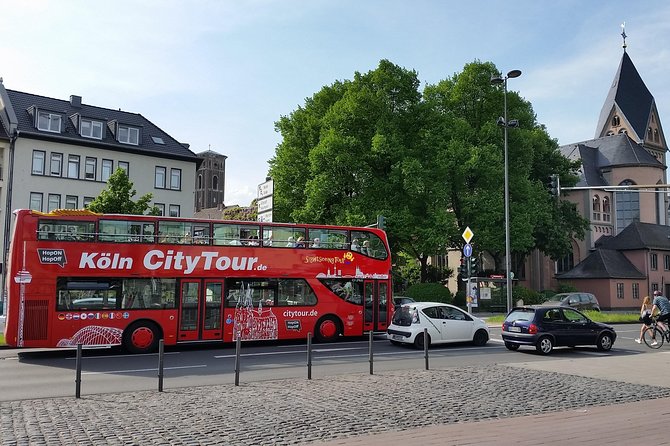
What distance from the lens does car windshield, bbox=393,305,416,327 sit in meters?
19.0

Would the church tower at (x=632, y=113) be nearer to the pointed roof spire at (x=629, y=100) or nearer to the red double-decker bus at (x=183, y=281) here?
the pointed roof spire at (x=629, y=100)

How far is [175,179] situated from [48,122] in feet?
35.5

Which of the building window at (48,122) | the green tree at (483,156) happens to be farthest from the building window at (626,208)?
the building window at (48,122)

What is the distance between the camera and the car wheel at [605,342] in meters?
18.8

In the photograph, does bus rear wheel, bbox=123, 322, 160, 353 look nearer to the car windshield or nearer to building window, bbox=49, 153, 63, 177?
the car windshield

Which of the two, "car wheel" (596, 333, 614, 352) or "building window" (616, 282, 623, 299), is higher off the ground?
"building window" (616, 282, 623, 299)

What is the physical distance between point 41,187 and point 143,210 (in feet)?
49.6

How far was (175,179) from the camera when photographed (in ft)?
167

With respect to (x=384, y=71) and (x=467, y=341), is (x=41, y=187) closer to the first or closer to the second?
(x=384, y=71)

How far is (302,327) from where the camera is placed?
65.6ft

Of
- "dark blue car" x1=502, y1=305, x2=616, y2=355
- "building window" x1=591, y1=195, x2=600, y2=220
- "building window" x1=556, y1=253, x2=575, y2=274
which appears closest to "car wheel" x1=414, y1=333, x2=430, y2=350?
"dark blue car" x1=502, y1=305, x2=616, y2=355

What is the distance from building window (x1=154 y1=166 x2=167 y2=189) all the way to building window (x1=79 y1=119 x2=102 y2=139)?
533 cm

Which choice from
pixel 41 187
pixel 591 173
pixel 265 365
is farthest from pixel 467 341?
pixel 591 173

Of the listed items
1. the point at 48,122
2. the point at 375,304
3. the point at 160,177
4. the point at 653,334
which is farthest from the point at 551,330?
the point at 48,122
